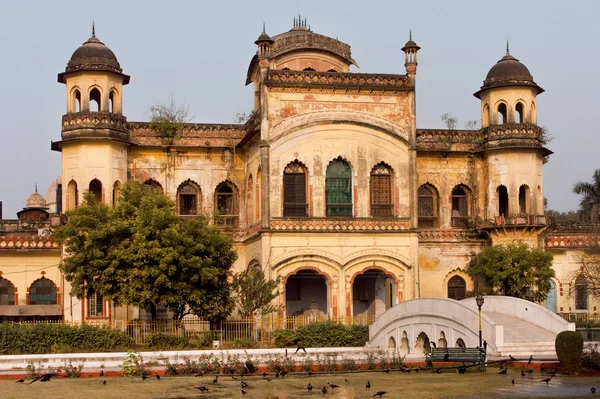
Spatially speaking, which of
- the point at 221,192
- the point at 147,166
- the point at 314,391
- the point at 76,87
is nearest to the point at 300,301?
the point at 221,192

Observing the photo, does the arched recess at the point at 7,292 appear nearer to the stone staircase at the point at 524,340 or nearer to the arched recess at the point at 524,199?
the stone staircase at the point at 524,340

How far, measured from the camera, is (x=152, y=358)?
1086 inches

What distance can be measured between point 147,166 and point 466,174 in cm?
1290

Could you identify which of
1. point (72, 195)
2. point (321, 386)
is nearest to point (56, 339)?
point (72, 195)

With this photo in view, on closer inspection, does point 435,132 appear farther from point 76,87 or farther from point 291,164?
point 76,87

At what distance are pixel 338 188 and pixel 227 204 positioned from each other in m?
5.42

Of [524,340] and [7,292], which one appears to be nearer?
[524,340]

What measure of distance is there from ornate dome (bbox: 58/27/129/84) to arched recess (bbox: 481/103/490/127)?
14532 millimetres

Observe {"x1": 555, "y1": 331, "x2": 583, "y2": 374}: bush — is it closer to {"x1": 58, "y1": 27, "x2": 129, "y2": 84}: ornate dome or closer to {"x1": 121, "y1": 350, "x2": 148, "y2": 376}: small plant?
{"x1": 121, "y1": 350, "x2": 148, "y2": 376}: small plant

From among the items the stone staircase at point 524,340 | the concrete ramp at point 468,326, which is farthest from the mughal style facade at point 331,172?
the stone staircase at point 524,340

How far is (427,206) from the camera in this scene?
1607 inches

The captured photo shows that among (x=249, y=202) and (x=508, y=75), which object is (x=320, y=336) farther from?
(x=508, y=75)

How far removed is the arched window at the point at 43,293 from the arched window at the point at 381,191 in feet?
42.0

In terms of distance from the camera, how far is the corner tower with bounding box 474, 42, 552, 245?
39.0 metres
